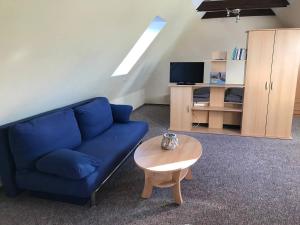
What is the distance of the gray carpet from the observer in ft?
7.01

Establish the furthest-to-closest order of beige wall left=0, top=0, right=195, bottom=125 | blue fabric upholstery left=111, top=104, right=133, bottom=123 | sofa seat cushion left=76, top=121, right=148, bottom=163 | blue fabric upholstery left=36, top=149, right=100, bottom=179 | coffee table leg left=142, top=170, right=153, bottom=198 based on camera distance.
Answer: blue fabric upholstery left=111, top=104, right=133, bottom=123, sofa seat cushion left=76, top=121, right=148, bottom=163, coffee table leg left=142, top=170, right=153, bottom=198, blue fabric upholstery left=36, top=149, right=100, bottom=179, beige wall left=0, top=0, right=195, bottom=125

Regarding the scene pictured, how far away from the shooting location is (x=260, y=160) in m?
3.28

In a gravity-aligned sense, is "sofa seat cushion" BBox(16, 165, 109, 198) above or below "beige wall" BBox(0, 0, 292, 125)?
below

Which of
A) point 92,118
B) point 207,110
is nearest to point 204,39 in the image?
point 207,110

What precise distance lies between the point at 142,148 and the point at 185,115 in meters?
2.05

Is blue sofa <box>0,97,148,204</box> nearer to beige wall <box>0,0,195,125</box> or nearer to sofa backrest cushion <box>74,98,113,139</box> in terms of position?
sofa backrest cushion <box>74,98,113,139</box>

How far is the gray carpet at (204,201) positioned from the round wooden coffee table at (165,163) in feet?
0.51

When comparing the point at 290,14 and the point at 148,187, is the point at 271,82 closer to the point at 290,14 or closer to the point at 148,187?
the point at 290,14

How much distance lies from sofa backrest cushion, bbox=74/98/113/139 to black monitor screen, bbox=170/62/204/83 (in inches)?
66.2

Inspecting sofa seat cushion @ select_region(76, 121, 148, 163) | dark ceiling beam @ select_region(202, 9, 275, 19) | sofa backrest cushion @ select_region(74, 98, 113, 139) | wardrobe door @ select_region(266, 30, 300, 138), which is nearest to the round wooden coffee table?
sofa seat cushion @ select_region(76, 121, 148, 163)

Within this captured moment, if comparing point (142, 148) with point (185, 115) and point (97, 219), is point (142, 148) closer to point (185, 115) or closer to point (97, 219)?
point (97, 219)

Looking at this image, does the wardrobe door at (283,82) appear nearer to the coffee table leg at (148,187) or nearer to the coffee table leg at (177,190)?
the coffee table leg at (177,190)

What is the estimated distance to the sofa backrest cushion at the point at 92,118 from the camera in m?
3.08

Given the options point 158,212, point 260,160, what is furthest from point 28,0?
point 260,160
